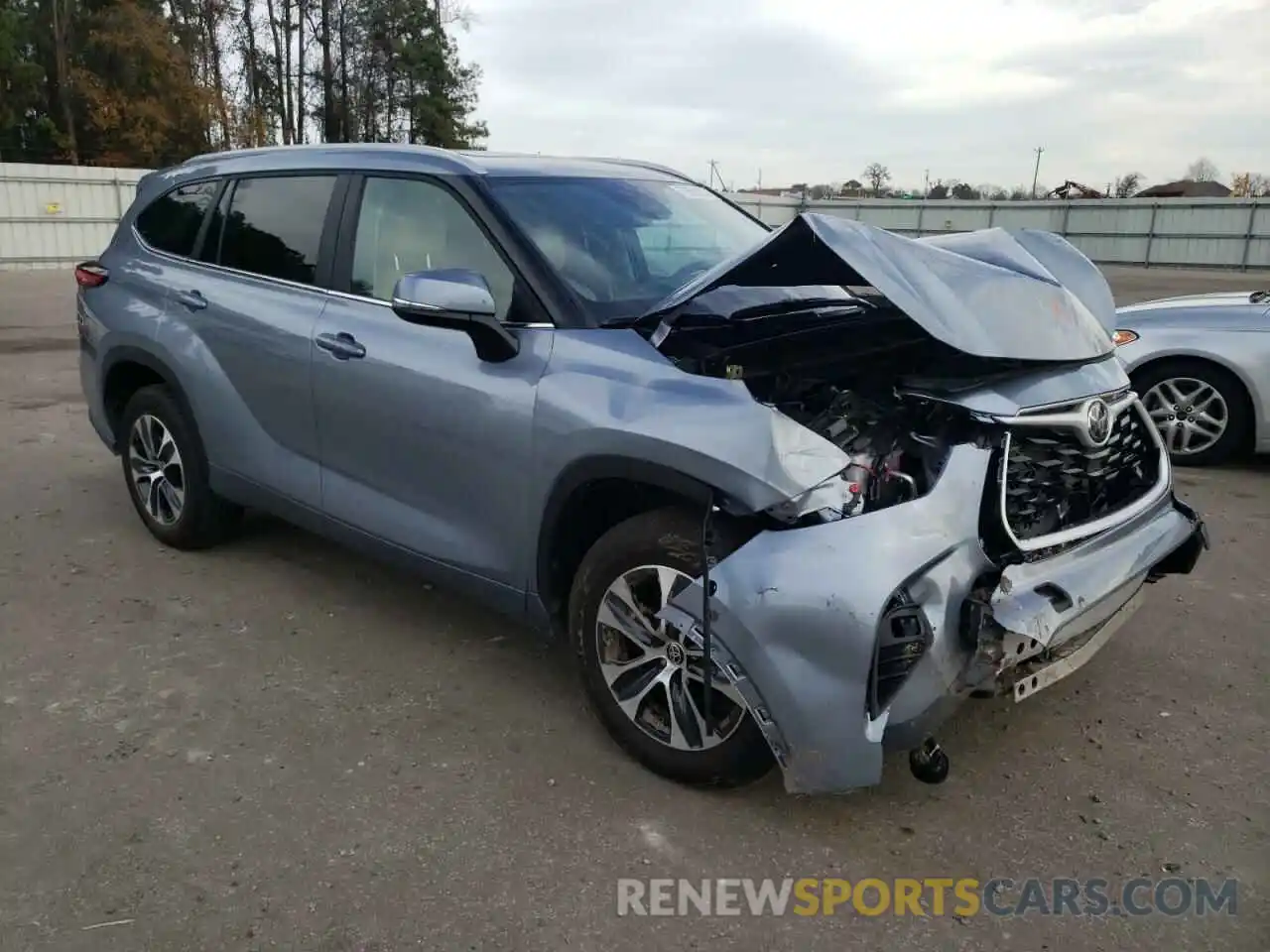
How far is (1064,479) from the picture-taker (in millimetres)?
2994

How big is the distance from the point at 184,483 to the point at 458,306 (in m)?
2.33

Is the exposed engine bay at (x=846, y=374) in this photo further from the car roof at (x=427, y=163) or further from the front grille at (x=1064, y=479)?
the car roof at (x=427, y=163)

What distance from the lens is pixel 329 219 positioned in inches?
157

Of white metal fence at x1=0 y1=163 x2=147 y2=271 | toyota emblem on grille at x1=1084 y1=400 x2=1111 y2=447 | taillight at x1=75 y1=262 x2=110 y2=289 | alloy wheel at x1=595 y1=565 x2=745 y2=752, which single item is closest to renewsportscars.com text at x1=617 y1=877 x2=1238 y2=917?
alloy wheel at x1=595 y1=565 x2=745 y2=752

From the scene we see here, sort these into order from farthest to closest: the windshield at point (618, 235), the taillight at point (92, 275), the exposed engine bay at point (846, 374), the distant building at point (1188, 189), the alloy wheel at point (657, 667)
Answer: the distant building at point (1188, 189)
the taillight at point (92, 275)
the windshield at point (618, 235)
the alloy wheel at point (657, 667)
the exposed engine bay at point (846, 374)

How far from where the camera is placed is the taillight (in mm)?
5031

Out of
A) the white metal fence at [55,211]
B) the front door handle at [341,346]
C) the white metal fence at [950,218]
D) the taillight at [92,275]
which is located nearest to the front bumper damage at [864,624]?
the front door handle at [341,346]

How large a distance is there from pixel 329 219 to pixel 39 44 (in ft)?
133

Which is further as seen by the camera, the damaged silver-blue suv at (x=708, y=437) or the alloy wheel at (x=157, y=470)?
the alloy wheel at (x=157, y=470)

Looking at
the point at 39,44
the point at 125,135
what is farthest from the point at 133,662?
the point at 39,44

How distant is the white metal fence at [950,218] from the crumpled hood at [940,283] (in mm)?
22144

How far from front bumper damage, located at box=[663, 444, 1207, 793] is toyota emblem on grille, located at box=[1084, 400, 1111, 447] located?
0.53m

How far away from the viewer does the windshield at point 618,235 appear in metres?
3.38

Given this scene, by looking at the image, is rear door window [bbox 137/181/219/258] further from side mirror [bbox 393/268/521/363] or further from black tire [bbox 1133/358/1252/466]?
black tire [bbox 1133/358/1252/466]
